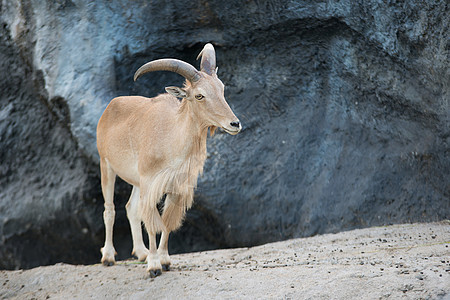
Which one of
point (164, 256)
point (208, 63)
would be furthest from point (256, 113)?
→ point (164, 256)

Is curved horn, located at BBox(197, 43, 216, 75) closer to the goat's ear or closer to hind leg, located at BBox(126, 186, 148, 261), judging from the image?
the goat's ear

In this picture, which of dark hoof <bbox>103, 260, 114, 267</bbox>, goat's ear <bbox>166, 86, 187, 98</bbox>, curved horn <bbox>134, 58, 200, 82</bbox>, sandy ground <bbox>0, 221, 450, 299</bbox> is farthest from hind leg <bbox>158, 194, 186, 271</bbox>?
curved horn <bbox>134, 58, 200, 82</bbox>

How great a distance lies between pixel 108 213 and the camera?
7.36m

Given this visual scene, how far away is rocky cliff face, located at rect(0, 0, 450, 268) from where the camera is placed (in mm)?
8148

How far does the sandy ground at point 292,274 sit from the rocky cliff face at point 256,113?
91 cm

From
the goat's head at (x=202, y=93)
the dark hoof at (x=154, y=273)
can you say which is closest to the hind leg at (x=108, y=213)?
the dark hoof at (x=154, y=273)

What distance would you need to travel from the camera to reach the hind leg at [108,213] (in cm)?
719

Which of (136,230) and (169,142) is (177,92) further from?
(136,230)

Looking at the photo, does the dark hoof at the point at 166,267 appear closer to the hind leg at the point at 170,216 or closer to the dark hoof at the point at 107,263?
the hind leg at the point at 170,216

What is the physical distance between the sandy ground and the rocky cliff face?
91 centimetres

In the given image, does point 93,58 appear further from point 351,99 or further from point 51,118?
point 351,99

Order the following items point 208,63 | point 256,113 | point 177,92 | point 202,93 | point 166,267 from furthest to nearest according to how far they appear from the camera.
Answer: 1. point 256,113
2. point 166,267
3. point 208,63
4. point 177,92
5. point 202,93

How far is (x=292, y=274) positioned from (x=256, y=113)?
406cm

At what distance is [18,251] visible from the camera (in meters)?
9.86
